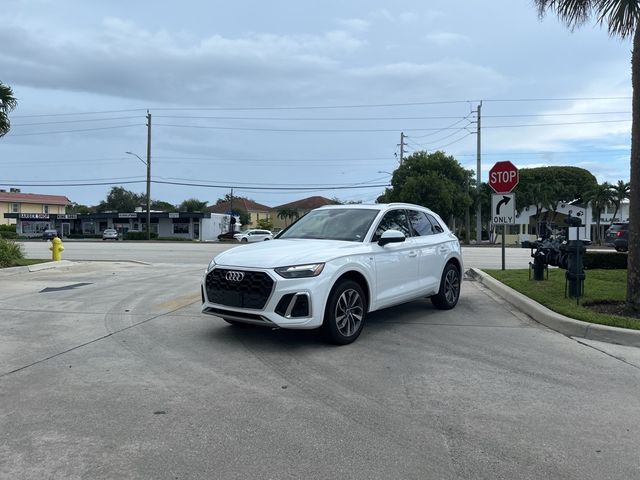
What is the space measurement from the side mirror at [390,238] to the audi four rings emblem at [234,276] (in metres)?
1.88

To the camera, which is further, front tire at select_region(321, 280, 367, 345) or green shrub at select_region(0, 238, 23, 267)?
green shrub at select_region(0, 238, 23, 267)

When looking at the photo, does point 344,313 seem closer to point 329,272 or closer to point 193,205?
point 329,272

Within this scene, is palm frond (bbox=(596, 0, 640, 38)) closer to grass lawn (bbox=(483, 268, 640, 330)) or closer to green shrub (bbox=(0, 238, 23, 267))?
grass lawn (bbox=(483, 268, 640, 330))

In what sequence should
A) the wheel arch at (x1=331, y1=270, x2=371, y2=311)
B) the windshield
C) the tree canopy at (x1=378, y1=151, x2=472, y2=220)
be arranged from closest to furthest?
the wheel arch at (x1=331, y1=270, x2=371, y2=311), the windshield, the tree canopy at (x1=378, y1=151, x2=472, y2=220)

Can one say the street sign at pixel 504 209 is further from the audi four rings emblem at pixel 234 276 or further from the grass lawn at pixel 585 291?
the audi four rings emblem at pixel 234 276

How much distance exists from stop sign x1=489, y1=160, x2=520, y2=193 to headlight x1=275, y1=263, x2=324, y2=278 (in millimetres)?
9255

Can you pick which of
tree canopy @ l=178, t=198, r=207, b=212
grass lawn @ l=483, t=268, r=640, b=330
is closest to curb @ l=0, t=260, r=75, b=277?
grass lawn @ l=483, t=268, r=640, b=330

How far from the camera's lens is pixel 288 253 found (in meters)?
6.28

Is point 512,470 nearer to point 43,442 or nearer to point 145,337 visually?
point 43,442

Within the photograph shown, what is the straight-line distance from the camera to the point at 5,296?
1046 cm

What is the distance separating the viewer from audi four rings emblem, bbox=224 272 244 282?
6133mm

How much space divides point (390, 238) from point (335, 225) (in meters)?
0.97

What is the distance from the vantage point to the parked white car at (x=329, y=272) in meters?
5.94

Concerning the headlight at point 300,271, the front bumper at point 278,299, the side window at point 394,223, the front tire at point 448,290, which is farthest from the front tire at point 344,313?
the front tire at point 448,290
